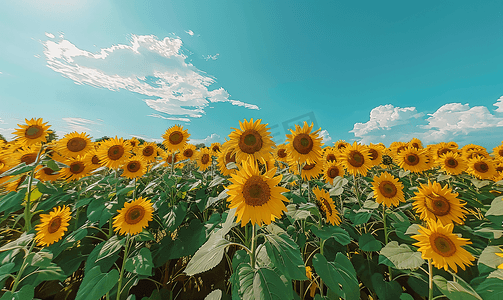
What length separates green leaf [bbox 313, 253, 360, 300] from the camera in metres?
1.54

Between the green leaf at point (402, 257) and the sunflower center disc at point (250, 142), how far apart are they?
171 centimetres

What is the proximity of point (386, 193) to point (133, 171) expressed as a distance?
4.21 m

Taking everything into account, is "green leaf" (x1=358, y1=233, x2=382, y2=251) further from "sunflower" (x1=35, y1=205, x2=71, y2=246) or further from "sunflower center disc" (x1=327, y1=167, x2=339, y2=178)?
"sunflower" (x1=35, y1=205, x2=71, y2=246)

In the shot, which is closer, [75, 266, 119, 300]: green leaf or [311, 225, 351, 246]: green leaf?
[75, 266, 119, 300]: green leaf

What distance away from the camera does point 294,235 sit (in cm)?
215

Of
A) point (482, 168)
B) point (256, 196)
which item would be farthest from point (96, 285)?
point (482, 168)

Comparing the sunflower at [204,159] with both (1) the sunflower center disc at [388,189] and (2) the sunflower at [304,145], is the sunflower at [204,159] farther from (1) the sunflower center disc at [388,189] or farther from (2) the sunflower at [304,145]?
(1) the sunflower center disc at [388,189]

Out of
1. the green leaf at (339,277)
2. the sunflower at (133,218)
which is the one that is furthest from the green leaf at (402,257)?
the sunflower at (133,218)

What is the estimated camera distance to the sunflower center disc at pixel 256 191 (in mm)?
1534

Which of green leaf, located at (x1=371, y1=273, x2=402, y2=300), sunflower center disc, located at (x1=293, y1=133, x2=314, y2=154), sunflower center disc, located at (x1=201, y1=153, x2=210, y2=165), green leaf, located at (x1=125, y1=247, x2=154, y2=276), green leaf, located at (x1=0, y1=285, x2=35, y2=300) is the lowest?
green leaf, located at (x1=0, y1=285, x2=35, y2=300)

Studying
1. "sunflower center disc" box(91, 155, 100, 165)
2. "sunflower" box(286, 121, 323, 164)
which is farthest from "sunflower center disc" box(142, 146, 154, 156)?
"sunflower" box(286, 121, 323, 164)

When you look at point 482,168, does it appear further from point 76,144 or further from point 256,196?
point 76,144

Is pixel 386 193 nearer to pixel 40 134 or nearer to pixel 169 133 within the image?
pixel 169 133

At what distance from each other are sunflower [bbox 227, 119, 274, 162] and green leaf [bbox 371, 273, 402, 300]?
76.6 inches
